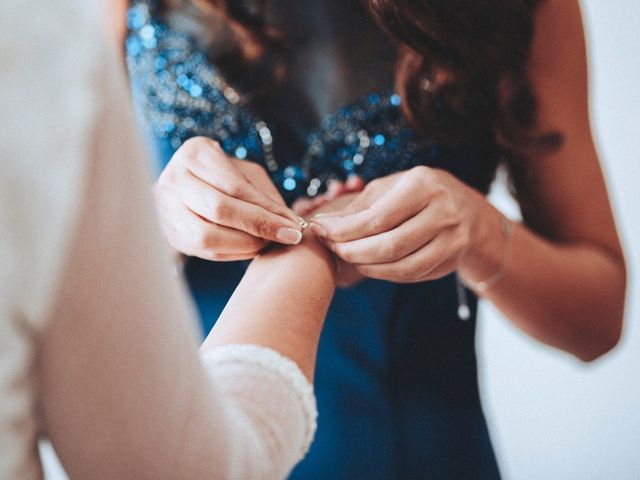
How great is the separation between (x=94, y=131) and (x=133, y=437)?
12 centimetres

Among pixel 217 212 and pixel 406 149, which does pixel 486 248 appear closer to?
pixel 406 149

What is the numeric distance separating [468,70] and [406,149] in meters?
0.11

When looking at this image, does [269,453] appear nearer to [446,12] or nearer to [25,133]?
[25,133]

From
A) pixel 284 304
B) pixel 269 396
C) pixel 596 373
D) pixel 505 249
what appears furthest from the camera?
pixel 596 373

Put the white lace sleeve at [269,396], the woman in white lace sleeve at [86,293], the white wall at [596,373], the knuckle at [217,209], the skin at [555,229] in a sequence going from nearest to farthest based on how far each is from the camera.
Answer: the woman in white lace sleeve at [86,293] < the white lace sleeve at [269,396] < the knuckle at [217,209] < the skin at [555,229] < the white wall at [596,373]

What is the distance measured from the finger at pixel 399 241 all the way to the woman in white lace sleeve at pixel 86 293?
0.77ft

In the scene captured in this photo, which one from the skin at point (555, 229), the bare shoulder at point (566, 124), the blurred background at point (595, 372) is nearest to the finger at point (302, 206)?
the skin at point (555, 229)

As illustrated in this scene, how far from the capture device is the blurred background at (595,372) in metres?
1.23

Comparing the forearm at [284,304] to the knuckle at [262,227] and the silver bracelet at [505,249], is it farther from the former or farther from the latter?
the silver bracelet at [505,249]

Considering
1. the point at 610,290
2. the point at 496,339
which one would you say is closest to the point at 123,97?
the point at 610,290

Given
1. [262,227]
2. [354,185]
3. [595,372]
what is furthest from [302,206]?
[595,372]

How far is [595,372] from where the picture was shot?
137 cm

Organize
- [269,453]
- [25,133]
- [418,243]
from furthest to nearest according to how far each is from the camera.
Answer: [418,243] < [269,453] < [25,133]

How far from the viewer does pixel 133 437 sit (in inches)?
9.5
